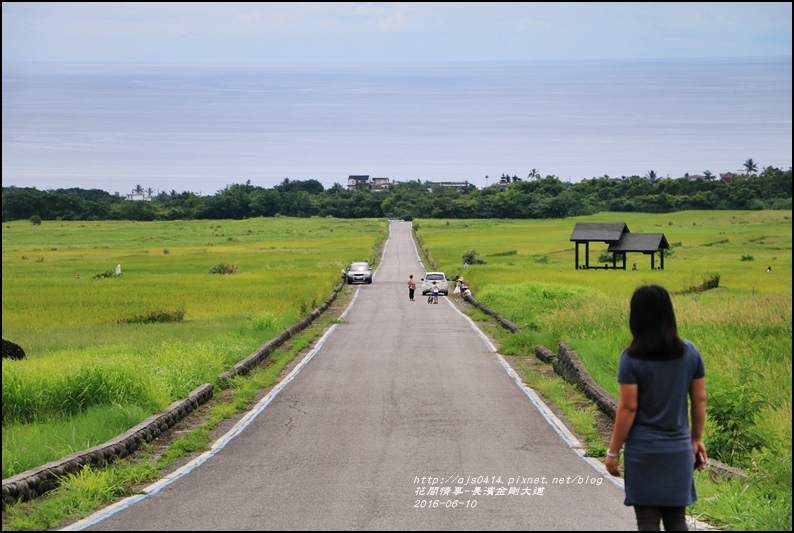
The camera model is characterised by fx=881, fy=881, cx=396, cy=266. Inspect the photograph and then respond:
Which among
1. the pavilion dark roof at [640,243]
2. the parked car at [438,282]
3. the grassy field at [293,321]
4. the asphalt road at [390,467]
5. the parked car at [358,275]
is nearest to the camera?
the asphalt road at [390,467]

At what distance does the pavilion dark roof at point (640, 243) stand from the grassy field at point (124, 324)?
67.9 ft

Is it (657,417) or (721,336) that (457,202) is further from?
(657,417)

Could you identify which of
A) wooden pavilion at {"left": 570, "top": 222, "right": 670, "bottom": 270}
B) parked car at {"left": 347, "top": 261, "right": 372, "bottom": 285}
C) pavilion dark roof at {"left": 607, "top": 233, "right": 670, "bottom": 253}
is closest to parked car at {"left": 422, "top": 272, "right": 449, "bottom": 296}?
parked car at {"left": 347, "top": 261, "right": 372, "bottom": 285}

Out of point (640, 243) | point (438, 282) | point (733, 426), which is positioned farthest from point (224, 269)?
point (733, 426)

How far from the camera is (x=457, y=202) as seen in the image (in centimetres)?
17588

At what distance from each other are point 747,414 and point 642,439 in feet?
17.9

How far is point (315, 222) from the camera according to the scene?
162500 millimetres

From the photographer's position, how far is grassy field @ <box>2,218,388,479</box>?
13075 mm

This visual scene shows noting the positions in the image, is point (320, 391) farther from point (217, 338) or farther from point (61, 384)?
point (217, 338)

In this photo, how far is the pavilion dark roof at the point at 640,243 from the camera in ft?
206

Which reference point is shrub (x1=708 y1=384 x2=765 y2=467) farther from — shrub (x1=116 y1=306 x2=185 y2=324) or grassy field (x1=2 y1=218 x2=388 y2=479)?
shrub (x1=116 y1=306 x2=185 y2=324)

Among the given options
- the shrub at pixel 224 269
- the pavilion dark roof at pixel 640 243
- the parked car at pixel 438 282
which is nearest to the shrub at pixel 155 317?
the parked car at pixel 438 282

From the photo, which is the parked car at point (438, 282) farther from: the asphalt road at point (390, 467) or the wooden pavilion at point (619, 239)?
the asphalt road at point (390, 467)

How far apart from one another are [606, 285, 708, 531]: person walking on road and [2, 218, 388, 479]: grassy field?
701 cm
